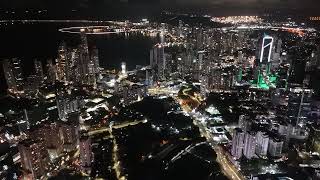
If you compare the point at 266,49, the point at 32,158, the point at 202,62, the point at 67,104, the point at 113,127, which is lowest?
the point at 113,127

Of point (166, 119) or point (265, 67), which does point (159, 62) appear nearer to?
point (265, 67)

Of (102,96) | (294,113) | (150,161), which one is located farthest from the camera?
(102,96)

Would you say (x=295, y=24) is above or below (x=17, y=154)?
above

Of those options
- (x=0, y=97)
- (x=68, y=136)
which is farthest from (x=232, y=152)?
(x=0, y=97)

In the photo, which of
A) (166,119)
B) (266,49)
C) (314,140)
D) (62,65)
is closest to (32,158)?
(166,119)

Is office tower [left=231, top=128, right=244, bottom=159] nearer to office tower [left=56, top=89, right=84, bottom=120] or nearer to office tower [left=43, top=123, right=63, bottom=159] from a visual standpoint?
office tower [left=43, top=123, right=63, bottom=159]

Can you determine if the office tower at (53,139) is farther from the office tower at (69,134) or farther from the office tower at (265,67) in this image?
the office tower at (265,67)

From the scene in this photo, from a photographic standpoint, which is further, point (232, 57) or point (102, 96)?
point (232, 57)

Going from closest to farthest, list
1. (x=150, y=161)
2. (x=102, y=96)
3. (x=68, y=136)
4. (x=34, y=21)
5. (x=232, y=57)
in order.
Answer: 1. (x=150, y=161)
2. (x=68, y=136)
3. (x=102, y=96)
4. (x=232, y=57)
5. (x=34, y=21)

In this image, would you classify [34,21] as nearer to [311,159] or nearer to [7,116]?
[7,116]
